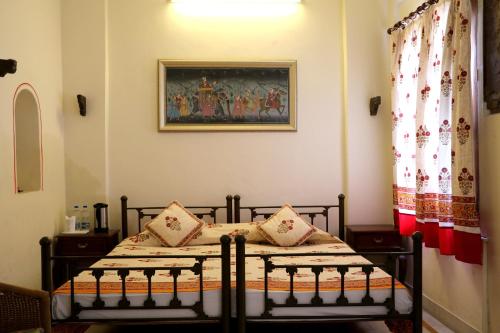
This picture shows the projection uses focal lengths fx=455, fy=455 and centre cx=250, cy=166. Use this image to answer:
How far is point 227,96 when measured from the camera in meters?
4.96

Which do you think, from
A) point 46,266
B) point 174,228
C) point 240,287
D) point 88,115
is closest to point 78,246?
point 174,228

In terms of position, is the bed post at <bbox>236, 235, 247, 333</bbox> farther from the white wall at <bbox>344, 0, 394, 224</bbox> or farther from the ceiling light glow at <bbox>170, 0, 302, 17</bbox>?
the ceiling light glow at <bbox>170, 0, 302, 17</bbox>

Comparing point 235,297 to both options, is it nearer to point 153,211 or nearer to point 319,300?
point 319,300

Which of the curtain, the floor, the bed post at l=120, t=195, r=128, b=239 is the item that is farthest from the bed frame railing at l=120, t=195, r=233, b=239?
the curtain

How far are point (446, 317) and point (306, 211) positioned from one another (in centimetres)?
175

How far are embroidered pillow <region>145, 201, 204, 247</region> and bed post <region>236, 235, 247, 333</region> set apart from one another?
147 centimetres

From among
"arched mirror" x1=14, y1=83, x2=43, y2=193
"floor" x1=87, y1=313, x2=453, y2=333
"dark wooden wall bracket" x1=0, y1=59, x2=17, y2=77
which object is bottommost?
"floor" x1=87, y1=313, x2=453, y2=333

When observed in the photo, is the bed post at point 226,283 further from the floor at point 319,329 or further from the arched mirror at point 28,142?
the arched mirror at point 28,142

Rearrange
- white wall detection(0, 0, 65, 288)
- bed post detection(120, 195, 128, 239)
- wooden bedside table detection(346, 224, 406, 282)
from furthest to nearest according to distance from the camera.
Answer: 1. bed post detection(120, 195, 128, 239)
2. wooden bedside table detection(346, 224, 406, 282)
3. white wall detection(0, 0, 65, 288)

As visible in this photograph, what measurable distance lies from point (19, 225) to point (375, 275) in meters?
2.86

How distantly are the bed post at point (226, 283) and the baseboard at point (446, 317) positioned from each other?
200cm

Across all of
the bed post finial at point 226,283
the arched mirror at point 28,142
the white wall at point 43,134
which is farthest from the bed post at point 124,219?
the bed post finial at point 226,283

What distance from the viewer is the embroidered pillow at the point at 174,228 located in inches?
166

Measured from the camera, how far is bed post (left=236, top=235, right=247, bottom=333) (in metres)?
2.86
